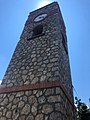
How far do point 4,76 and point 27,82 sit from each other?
145 cm

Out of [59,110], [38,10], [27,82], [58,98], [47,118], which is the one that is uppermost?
[38,10]

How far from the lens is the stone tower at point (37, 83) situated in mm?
4355

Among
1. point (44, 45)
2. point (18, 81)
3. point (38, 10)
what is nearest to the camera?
point (18, 81)

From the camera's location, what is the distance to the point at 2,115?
486cm

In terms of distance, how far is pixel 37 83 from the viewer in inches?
200

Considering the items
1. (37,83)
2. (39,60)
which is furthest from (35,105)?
(39,60)

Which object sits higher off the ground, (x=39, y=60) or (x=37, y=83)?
(x=39, y=60)

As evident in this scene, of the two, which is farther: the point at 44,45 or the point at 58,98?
the point at 44,45

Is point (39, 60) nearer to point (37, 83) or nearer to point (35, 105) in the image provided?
point (37, 83)

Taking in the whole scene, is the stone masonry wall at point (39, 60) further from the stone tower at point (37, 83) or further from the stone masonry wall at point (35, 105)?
the stone masonry wall at point (35, 105)

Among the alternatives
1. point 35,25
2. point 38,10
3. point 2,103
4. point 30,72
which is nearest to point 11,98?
point 2,103

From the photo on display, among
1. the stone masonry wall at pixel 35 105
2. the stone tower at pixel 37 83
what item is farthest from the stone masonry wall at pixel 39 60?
the stone masonry wall at pixel 35 105

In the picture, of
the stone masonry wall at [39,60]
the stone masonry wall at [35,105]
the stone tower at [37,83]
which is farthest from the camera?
the stone masonry wall at [39,60]

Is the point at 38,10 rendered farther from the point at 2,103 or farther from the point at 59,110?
the point at 59,110
